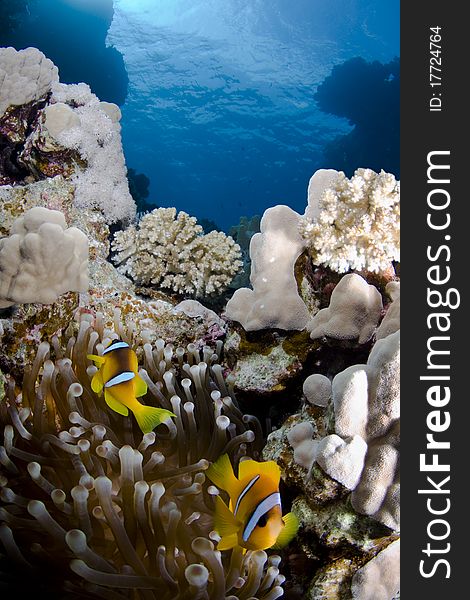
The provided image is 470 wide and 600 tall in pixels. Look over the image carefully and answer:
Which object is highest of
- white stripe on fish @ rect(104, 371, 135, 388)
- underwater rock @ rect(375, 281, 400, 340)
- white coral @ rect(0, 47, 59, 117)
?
white coral @ rect(0, 47, 59, 117)

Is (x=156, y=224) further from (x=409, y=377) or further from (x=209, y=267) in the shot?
(x=409, y=377)

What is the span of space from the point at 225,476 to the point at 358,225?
1682 millimetres

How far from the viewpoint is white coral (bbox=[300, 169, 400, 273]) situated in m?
2.48

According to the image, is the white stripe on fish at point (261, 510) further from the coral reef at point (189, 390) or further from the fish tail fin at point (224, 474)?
the coral reef at point (189, 390)

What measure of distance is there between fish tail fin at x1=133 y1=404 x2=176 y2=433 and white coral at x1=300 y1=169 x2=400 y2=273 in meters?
1.29

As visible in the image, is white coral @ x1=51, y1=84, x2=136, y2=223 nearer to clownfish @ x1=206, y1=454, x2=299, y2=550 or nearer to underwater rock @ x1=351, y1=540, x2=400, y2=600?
clownfish @ x1=206, y1=454, x2=299, y2=550

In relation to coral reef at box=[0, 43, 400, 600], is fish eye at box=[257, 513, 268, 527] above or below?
below

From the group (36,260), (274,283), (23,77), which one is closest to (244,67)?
(23,77)

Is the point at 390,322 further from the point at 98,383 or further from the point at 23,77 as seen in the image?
the point at 23,77

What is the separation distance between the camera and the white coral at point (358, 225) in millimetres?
2482

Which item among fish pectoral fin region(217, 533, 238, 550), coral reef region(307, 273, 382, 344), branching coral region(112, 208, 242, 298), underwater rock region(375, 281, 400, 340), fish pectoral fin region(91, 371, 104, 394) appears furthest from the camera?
branching coral region(112, 208, 242, 298)

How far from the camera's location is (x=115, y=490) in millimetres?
1968

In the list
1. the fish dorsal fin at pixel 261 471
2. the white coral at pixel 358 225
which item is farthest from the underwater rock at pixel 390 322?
the fish dorsal fin at pixel 261 471

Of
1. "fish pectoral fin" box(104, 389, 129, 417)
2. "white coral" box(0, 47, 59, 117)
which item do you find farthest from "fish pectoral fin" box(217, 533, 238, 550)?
"white coral" box(0, 47, 59, 117)
